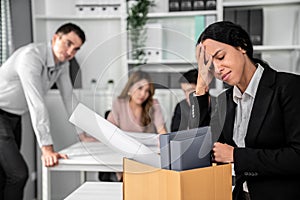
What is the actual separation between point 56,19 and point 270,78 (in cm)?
297

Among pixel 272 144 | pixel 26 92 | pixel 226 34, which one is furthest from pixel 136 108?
pixel 26 92

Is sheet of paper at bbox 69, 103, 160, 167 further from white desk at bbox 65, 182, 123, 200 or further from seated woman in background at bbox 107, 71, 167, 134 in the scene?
white desk at bbox 65, 182, 123, 200

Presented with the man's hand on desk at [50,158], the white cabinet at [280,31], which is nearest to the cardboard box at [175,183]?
the man's hand on desk at [50,158]

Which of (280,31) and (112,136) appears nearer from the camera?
(112,136)

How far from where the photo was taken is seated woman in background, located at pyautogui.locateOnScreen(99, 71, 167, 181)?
1.22m

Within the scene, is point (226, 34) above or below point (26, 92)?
above

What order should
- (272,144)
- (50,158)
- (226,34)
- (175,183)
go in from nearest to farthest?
(175,183) → (226,34) → (272,144) → (50,158)

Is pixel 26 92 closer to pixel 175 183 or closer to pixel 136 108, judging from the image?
pixel 136 108

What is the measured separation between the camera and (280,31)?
3.86 metres

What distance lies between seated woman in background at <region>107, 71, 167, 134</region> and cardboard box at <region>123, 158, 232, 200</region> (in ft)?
0.31

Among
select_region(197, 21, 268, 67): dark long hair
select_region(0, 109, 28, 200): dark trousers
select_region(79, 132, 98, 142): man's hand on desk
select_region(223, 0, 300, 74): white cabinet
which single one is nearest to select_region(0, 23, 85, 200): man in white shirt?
select_region(0, 109, 28, 200): dark trousers

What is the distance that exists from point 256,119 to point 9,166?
203 cm

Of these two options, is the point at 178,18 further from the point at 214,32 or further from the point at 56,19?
the point at 214,32

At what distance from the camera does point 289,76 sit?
57.0 inches
